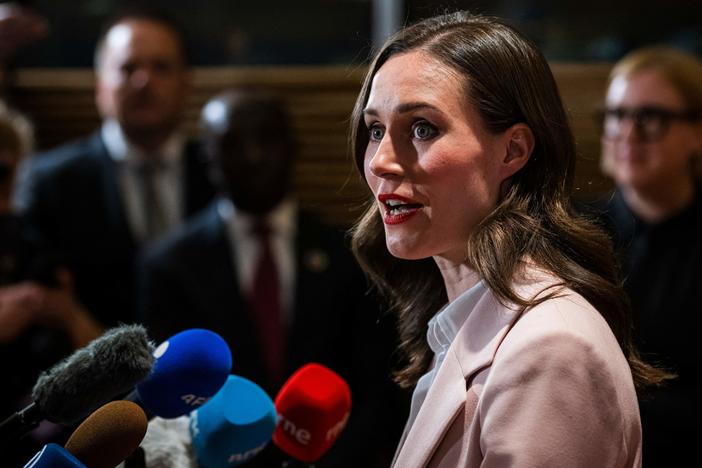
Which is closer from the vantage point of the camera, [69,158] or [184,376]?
[184,376]

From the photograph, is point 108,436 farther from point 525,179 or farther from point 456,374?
point 525,179

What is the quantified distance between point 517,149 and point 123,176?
213 cm

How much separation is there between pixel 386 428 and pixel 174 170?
1151mm

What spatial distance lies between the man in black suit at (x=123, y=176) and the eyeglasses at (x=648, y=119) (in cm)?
128

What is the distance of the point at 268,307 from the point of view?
2822mm

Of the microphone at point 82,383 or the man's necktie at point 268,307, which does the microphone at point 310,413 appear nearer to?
the microphone at point 82,383

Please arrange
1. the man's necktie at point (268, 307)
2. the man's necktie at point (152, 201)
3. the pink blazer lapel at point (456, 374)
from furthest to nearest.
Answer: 1. the man's necktie at point (152, 201)
2. the man's necktie at point (268, 307)
3. the pink blazer lapel at point (456, 374)

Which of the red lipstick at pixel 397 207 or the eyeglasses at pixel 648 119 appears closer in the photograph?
the red lipstick at pixel 397 207

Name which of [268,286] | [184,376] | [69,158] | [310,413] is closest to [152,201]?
[69,158]

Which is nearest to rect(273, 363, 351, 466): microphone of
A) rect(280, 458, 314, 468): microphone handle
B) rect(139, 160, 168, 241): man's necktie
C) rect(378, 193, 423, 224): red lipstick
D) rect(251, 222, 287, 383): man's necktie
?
rect(280, 458, 314, 468): microphone handle

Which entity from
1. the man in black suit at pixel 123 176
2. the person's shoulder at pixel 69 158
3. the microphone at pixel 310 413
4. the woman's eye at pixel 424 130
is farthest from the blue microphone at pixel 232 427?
the person's shoulder at pixel 69 158

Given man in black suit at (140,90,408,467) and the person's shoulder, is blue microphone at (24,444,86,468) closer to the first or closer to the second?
man in black suit at (140,90,408,467)

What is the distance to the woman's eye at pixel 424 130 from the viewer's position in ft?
4.42

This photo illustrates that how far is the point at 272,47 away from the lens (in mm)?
4172
